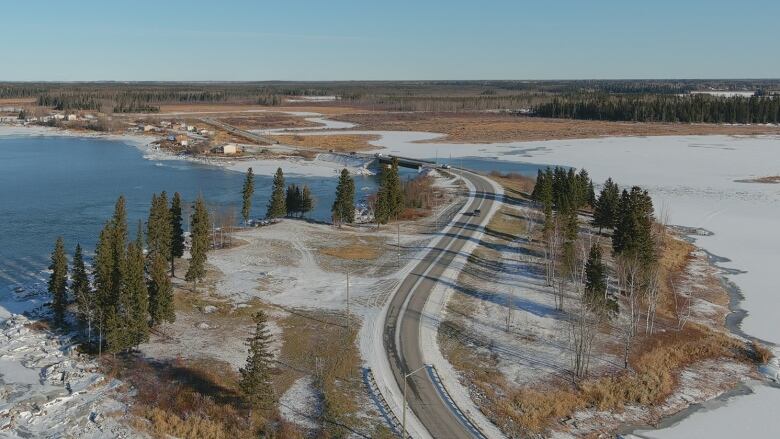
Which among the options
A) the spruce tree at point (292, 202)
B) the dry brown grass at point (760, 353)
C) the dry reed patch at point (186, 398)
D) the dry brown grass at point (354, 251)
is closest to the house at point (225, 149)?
the spruce tree at point (292, 202)

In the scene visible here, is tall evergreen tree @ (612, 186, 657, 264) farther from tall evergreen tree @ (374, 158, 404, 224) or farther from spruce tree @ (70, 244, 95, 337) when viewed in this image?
spruce tree @ (70, 244, 95, 337)

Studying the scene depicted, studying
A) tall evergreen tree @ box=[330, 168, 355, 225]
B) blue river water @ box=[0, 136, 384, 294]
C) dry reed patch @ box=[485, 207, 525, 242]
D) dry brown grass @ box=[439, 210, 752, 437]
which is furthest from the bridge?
dry brown grass @ box=[439, 210, 752, 437]

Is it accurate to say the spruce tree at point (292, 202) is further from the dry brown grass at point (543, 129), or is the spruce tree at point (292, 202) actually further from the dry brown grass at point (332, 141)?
the dry brown grass at point (543, 129)

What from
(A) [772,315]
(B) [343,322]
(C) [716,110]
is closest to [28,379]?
(B) [343,322]

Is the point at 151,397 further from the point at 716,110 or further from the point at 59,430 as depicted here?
the point at 716,110

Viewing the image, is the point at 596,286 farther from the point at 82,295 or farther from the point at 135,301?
the point at 82,295
